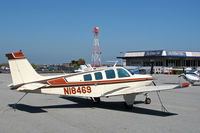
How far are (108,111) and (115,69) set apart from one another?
6.29ft

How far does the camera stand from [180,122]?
24.0 feet

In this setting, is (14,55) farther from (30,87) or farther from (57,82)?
(57,82)

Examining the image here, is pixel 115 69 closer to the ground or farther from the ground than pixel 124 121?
farther from the ground

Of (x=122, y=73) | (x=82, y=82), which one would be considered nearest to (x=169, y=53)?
(x=122, y=73)

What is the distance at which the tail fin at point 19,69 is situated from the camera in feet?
27.8

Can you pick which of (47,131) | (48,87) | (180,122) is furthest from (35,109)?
(180,122)

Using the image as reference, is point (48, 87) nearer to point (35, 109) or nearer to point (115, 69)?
point (35, 109)

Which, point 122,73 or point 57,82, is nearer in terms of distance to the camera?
point 57,82

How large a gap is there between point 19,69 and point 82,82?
2502 mm

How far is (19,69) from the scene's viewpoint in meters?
8.56

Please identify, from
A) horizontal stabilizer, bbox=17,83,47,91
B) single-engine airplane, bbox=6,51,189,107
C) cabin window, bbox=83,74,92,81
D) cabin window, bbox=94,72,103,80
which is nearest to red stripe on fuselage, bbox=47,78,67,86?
single-engine airplane, bbox=6,51,189,107

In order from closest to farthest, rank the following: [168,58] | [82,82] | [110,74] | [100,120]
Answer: [100,120], [82,82], [110,74], [168,58]

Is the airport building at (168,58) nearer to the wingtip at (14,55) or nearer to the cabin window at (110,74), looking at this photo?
the cabin window at (110,74)

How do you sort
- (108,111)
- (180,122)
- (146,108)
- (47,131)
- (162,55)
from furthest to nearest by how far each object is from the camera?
(162,55), (146,108), (108,111), (180,122), (47,131)
